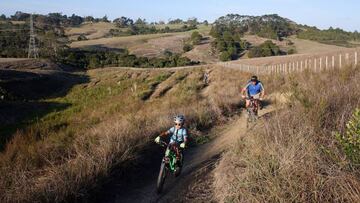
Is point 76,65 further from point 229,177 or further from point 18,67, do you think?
point 229,177

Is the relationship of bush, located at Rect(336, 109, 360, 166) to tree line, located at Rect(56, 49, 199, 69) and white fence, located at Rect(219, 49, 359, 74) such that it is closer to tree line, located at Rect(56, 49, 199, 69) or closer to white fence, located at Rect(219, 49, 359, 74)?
white fence, located at Rect(219, 49, 359, 74)

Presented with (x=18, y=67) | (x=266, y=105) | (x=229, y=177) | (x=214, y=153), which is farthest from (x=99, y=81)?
(x=229, y=177)

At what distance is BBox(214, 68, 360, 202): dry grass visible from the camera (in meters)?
5.45

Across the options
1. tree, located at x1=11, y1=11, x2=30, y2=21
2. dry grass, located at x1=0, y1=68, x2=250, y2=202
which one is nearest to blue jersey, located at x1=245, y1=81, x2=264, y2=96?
dry grass, located at x1=0, y1=68, x2=250, y2=202

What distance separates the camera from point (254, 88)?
14492 millimetres

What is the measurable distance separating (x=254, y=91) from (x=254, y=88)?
11cm

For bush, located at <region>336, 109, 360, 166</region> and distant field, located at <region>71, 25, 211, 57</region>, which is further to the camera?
distant field, located at <region>71, 25, 211, 57</region>

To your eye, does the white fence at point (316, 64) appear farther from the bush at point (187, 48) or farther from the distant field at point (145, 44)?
the distant field at point (145, 44)

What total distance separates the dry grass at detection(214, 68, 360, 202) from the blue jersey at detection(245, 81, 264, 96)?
5.32m

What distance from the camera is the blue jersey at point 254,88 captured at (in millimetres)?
14430

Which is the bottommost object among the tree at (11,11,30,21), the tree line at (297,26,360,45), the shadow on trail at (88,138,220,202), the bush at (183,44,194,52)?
the shadow on trail at (88,138,220,202)

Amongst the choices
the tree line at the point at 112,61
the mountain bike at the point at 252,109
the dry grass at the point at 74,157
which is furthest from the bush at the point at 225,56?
the mountain bike at the point at 252,109

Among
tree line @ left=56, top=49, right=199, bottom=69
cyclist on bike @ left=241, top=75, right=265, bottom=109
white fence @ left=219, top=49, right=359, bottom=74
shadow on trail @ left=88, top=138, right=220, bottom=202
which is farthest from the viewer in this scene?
tree line @ left=56, top=49, right=199, bottom=69

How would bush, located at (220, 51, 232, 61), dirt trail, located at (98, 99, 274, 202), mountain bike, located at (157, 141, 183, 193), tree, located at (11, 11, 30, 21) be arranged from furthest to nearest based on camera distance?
tree, located at (11, 11, 30, 21)
bush, located at (220, 51, 232, 61)
mountain bike, located at (157, 141, 183, 193)
dirt trail, located at (98, 99, 274, 202)
